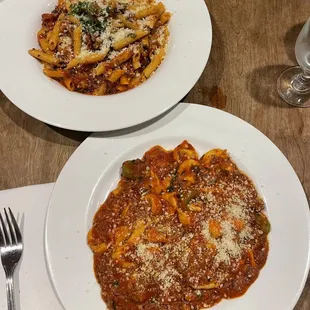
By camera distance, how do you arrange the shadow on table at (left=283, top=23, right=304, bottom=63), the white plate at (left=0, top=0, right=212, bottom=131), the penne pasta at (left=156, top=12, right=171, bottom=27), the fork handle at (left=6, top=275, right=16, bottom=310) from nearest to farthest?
the fork handle at (left=6, top=275, right=16, bottom=310) → the white plate at (left=0, top=0, right=212, bottom=131) → the penne pasta at (left=156, top=12, right=171, bottom=27) → the shadow on table at (left=283, top=23, right=304, bottom=63)

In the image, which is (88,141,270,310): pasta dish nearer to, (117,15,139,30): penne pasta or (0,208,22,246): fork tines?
(0,208,22,246): fork tines

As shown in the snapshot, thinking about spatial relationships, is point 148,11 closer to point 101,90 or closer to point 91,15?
point 91,15

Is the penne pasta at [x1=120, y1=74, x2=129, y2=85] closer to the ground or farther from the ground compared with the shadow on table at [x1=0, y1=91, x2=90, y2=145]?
farther from the ground

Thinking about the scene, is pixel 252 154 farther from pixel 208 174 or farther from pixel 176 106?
pixel 176 106

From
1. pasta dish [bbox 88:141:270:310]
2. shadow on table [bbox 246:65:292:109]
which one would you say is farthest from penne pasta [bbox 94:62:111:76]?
shadow on table [bbox 246:65:292:109]

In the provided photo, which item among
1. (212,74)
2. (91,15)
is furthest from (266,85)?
(91,15)

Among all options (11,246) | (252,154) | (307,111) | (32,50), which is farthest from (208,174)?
(32,50)
